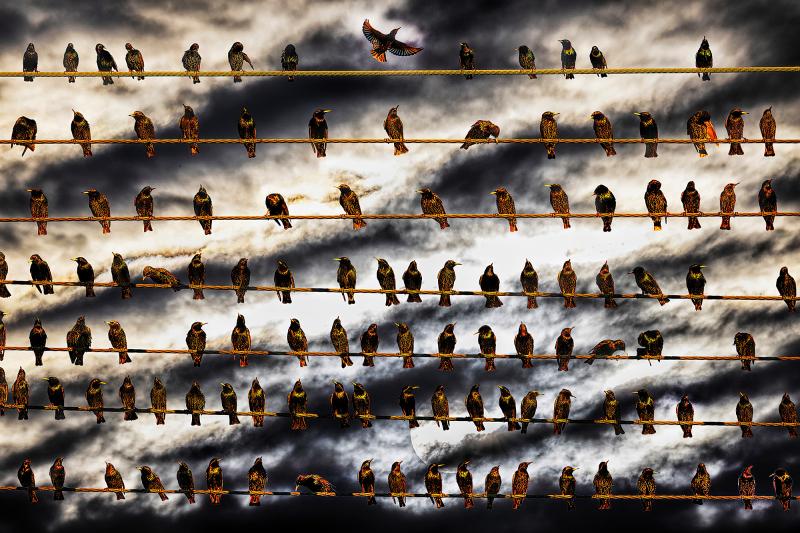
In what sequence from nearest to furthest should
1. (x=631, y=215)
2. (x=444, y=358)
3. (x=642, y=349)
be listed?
(x=631, y=215)
(x=444, y=358)
(x=642, y=349)

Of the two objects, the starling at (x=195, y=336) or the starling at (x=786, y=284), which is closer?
the starling at (x=786, y=284)

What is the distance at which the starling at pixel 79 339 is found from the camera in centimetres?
2181

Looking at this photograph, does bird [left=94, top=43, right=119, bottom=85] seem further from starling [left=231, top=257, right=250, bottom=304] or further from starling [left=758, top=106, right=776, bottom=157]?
starling [left=758, top=106, right=776, bottom=157]

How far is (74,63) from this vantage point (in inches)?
897

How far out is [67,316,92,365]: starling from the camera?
21812 mm

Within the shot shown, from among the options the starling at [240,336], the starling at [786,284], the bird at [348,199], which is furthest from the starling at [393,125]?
the starling at [786,284]

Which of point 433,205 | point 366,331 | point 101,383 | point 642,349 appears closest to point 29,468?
point 101,383

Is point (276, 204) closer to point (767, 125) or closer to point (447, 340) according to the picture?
point (447, 340)

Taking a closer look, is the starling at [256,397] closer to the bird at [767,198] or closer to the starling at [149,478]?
the starling at [149,478]

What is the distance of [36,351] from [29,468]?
288cm

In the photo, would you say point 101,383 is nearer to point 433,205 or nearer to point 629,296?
point 433,205

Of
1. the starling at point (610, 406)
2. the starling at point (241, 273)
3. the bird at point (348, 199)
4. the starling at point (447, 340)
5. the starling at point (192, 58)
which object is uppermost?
the starling at point (192, 58)

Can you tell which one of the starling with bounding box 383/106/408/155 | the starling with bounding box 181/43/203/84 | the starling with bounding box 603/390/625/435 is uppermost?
the starling with bounding box 181/43/203/84

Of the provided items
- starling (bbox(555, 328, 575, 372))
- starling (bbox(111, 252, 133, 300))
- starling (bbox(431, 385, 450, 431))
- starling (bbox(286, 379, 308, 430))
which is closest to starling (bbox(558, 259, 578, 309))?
starling (bbox(555, 328, 575, 372))
